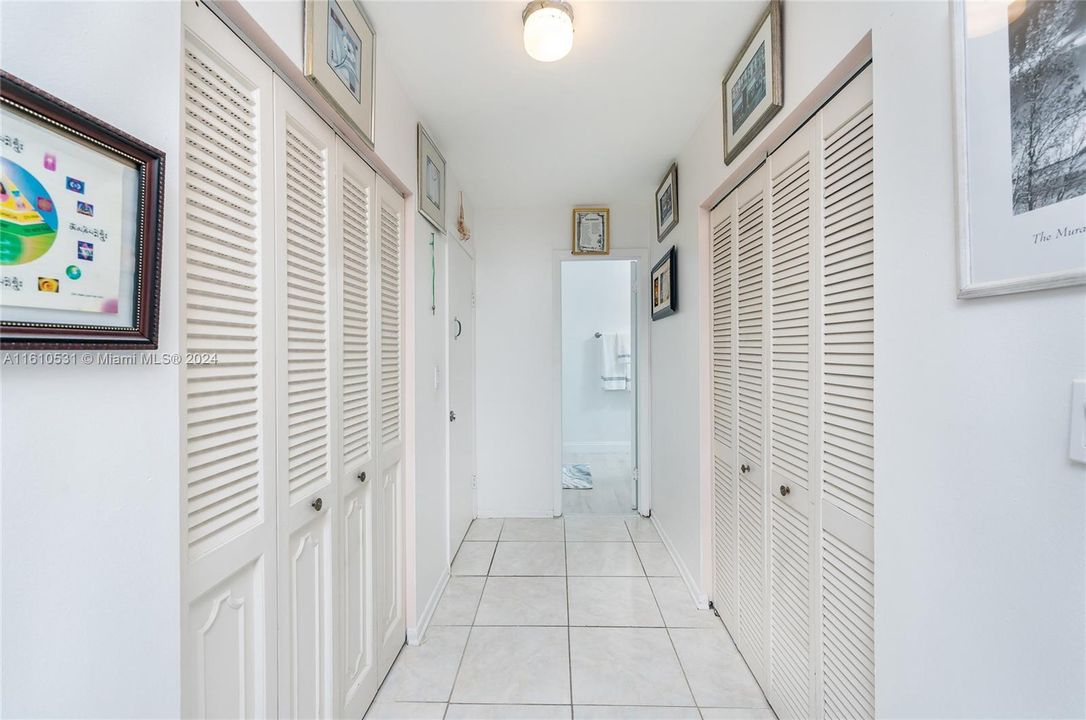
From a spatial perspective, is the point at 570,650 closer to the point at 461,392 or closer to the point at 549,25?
the point at 461,392

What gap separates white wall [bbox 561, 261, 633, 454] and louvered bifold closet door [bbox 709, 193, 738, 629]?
3.50 metres

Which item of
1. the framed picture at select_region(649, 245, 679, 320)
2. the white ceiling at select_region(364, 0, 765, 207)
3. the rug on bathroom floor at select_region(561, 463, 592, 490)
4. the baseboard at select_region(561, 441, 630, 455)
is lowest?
the rug on bathroom floor at select_region(561, 463, 592, 490)

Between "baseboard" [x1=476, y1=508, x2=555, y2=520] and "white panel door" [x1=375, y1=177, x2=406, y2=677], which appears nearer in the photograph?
"white panel door" [x1=375, y1=177, x2=406, y2=677]

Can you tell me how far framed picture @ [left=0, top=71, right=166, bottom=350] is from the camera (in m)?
0.51

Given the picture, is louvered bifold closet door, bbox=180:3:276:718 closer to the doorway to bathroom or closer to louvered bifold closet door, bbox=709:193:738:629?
louvered bifold closet door, bbox=709:193:738:629

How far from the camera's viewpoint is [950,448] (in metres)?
0.78

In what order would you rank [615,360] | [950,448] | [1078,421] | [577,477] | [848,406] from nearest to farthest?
1. [1078,421]
2. [950,448]
3. [848,406]
4. [577,477]
5. [615,360]

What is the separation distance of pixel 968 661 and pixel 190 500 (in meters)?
1.45

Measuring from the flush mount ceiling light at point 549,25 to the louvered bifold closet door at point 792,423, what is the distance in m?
0.81

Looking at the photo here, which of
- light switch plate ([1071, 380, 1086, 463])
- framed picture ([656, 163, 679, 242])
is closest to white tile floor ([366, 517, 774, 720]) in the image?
light switch plate ([1071, 380, 1086, 463])

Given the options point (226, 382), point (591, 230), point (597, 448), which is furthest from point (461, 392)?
point (597, 448)

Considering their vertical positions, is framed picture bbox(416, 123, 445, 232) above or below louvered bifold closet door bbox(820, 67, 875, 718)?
above

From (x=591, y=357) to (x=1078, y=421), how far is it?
5.16 m

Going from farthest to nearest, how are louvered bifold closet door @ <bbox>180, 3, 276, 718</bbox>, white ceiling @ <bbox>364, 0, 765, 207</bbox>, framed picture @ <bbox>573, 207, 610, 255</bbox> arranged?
1. framed picture @ <bbox>573, 207, 610, 255</bbox>
2. white ceiling @ <bbox>364, 0, 765, 207</bbox>
3. louvered bifold closet door @ <bbox>180, 3, 276, 718</bbox>
